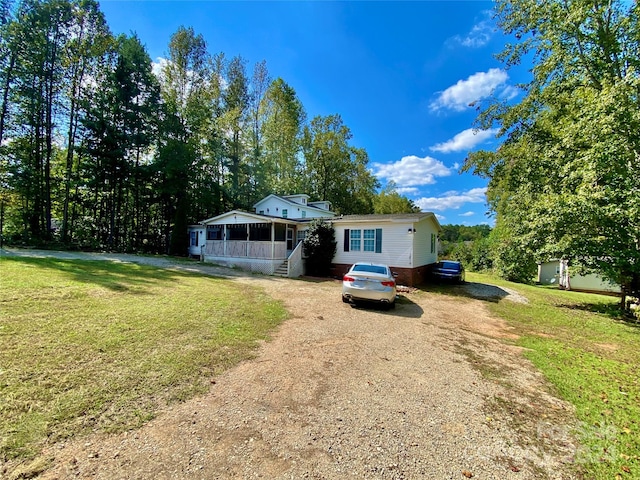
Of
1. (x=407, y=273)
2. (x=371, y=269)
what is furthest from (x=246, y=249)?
(x=371, y=269)

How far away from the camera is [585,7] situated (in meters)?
10.9

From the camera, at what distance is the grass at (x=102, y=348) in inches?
116

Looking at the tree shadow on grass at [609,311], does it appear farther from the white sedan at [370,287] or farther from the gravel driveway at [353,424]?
the white sedan at [370,287]

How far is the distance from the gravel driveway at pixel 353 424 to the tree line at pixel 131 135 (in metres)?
23.1

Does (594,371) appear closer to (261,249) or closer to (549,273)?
(261,249)

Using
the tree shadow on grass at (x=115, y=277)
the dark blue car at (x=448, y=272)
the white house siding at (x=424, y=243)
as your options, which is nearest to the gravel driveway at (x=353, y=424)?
the tree shadow on grass at (x=115, y=277)

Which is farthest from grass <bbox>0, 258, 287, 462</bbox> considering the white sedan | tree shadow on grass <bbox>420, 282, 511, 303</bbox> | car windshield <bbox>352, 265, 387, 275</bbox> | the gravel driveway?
tree shadow on grass <bbox>420, 282, 511, 303</bbox>

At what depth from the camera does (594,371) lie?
495 cm

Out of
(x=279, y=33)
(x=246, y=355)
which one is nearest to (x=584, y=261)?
(x=246, y=355)

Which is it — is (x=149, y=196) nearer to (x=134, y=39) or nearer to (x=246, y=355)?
(x=134, y=39)

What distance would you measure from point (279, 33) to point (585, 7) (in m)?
13.3

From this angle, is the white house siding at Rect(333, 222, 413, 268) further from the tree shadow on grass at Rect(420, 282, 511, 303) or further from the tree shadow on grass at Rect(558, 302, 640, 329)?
the tree shadow on grass at Rect(558, 302, 640, 329)

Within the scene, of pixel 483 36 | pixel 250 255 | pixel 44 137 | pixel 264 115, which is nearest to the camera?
pixel 483 36

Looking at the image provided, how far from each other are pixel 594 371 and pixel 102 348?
8.96 meters
